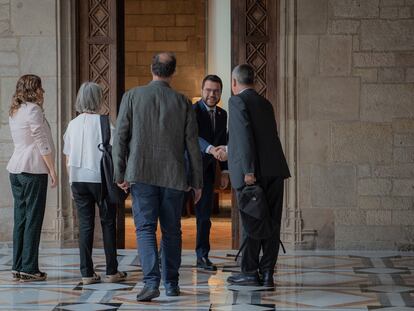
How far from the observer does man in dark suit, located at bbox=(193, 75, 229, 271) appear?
25.2ft

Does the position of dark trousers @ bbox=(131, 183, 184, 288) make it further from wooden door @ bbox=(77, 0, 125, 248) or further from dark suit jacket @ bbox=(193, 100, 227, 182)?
wooden door @ bbox=(77, 0, 125, 248)

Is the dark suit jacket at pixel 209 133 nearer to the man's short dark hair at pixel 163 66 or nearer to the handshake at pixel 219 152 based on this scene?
the handshake at pixel 219 152

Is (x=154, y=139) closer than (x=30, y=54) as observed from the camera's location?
Yes

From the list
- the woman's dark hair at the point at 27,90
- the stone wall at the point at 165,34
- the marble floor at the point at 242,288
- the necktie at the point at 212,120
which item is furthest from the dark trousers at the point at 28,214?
the stone wall at the point at 165,34

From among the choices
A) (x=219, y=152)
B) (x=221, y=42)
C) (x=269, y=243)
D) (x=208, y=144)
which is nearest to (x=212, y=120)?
(x=208, y=144)

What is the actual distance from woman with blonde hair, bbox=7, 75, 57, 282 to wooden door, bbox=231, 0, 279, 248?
7.53ft

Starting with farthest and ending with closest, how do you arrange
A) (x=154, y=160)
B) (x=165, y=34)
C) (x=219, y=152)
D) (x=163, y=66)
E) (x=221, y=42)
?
(x=165, y=34), (x=221, y=42), (x=219, y=152), (x=163, y=66), (x=154, y=160)

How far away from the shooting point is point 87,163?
22.7ft

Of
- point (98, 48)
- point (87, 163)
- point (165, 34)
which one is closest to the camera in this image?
point (87, 163)

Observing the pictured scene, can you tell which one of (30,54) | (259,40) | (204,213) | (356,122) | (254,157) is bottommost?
(204,213)

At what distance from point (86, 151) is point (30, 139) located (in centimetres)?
45

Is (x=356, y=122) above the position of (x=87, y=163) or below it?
above

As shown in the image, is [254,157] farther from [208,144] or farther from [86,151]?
[86,151]

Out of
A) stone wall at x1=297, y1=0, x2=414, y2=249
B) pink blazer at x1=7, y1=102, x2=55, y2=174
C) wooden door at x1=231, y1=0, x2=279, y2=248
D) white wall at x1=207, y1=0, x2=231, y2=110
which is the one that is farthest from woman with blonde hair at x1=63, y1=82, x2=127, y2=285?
white wall at x1=207, y1=0, x2=231, y2=110
